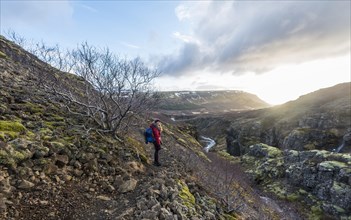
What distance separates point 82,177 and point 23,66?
679 inches

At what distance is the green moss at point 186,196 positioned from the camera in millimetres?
13383

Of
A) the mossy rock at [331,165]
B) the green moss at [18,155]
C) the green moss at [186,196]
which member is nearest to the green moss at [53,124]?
the green moss at [18,155]

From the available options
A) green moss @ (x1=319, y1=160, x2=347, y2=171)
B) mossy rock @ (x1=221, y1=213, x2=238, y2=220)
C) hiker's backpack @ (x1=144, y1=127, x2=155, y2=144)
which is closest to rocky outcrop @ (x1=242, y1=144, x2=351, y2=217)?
green moss @ (x1=319, y1=160, x2=347, y2=171)

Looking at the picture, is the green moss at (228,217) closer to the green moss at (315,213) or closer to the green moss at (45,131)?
the green moss at (45,131)

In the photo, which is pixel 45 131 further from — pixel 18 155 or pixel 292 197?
pixel 292 197

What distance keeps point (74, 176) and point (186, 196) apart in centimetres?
546

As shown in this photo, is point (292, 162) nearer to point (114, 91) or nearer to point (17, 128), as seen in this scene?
point (114, 91)

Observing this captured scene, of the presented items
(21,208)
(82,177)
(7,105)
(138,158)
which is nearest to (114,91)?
(138,158)

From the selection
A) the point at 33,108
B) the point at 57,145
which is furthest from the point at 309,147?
the point at 57,145

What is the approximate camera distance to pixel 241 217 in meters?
16.9

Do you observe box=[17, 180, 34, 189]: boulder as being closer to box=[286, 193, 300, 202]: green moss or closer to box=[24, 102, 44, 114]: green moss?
box=[24, 102, 44, 114]: green moss

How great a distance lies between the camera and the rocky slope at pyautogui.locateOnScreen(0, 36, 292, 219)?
9.98 meters

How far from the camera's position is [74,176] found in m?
12.0

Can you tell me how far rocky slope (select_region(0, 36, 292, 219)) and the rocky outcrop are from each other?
18.7 m
